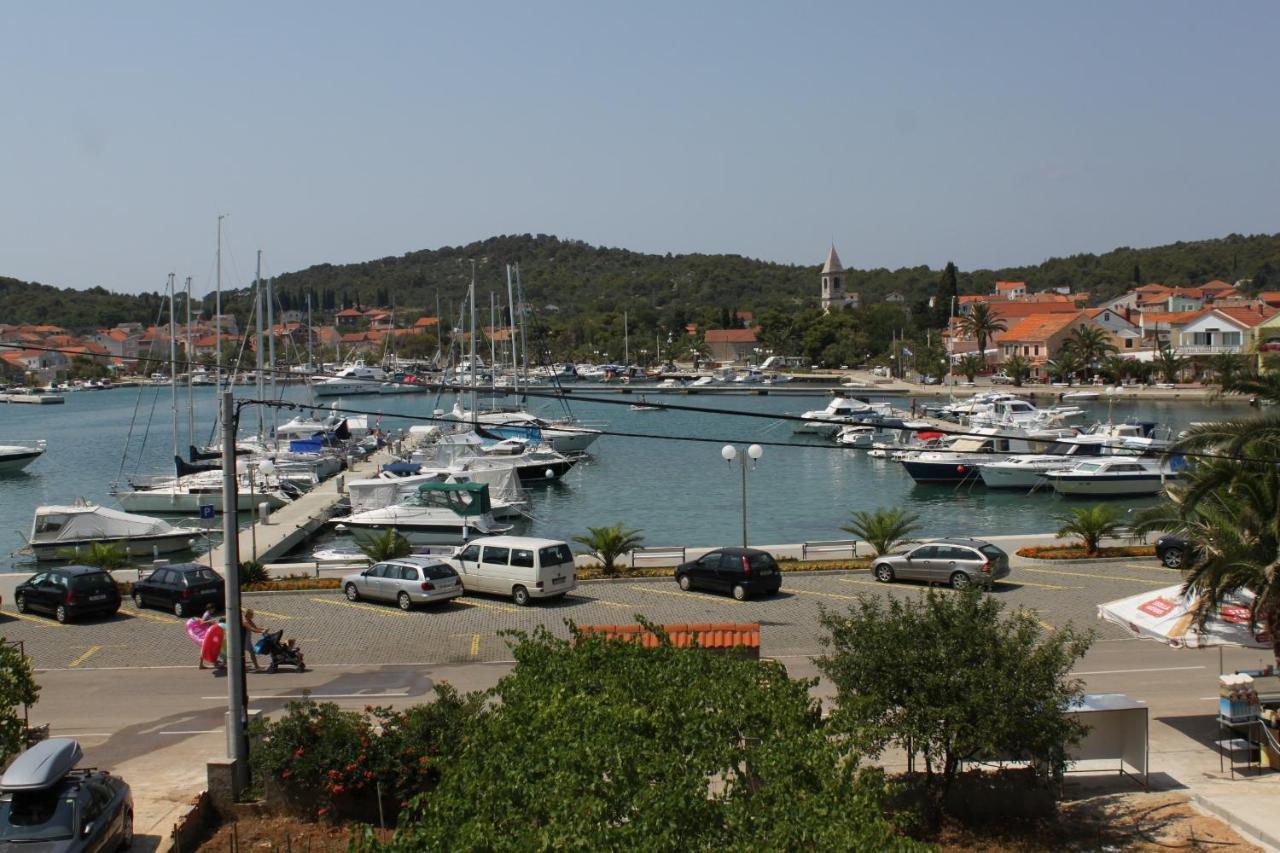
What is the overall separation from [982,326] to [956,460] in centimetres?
8099

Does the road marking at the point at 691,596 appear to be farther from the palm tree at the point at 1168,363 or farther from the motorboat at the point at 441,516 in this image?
the palm tree at the point at 1168,363

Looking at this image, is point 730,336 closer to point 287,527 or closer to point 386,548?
point 287,527

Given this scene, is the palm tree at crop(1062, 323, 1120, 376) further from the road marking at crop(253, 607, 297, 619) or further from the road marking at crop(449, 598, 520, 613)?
the road marking at crop(253, 607, 297, 619)

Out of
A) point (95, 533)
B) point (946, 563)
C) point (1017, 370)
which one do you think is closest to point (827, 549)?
point (946, 563)


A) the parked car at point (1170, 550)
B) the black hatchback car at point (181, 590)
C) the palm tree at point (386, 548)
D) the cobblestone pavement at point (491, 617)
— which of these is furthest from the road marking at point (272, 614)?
the parked car at point (1170, 550)

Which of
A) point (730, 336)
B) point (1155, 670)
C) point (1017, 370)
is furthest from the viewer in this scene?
point (730, 336)

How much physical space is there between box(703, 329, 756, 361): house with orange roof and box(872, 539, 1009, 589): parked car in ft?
480

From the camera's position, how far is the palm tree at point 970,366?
12394 centimetres

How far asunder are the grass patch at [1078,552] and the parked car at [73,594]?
2121 centimetres

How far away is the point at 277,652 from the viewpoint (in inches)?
800

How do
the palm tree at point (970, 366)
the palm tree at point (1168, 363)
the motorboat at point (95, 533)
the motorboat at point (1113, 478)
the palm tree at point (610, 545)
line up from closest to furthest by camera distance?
1. the palm tree at point (610, 545)
2. the motorboat at point (95, 533)
3. the motorboat at point (1113, 478)
4. the palm tree at point (1168, 363)
5. the palm tree at point (970, 366)

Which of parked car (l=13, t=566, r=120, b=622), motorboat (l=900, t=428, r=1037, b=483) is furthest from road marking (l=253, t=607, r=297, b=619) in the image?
motorboat (l=900, t=428, r=1037, b=483)

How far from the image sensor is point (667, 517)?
51156mm

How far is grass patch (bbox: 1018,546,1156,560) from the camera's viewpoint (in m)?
28.7
